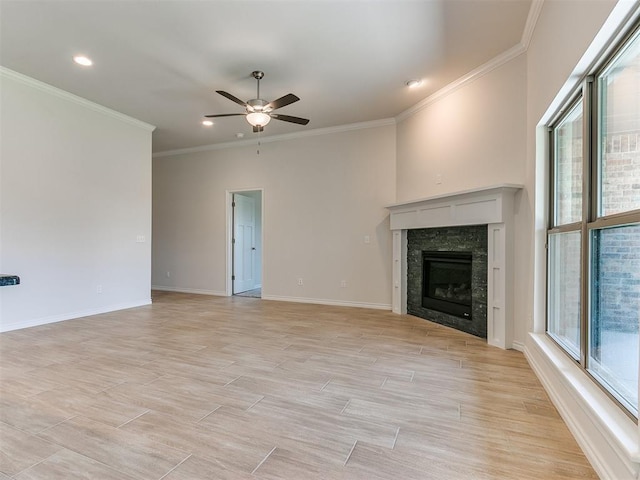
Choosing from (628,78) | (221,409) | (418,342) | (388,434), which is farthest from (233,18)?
(418,342)

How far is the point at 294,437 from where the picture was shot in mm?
1793

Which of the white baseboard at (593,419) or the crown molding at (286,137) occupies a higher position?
the crown molding at (286,137)

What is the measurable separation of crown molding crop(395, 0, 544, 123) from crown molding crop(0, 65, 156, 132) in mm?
4263

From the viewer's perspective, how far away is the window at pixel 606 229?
1.56 m

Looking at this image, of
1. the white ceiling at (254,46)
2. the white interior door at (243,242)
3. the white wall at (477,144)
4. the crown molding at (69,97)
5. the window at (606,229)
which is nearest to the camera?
the window at (606,229)

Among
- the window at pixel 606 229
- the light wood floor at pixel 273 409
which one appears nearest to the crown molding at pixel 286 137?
the window at pixel 606 229

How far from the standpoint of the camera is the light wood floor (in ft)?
5.14

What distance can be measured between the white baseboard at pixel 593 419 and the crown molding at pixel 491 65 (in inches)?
107

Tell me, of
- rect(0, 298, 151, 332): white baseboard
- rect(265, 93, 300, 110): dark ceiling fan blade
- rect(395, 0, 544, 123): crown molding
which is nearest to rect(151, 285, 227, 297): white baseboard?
rect(0, 298, 151, 332): white baseboard

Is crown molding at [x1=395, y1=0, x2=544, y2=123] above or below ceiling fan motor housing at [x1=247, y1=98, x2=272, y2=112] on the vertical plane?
above

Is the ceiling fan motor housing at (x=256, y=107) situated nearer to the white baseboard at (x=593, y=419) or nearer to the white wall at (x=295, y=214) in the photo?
the white wall at (x=295, y=214)

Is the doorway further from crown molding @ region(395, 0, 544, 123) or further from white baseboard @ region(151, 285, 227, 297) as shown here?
crown molding @ region(395, 0, 544, 123)

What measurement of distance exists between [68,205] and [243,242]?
316 centimetres

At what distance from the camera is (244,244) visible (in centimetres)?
703
